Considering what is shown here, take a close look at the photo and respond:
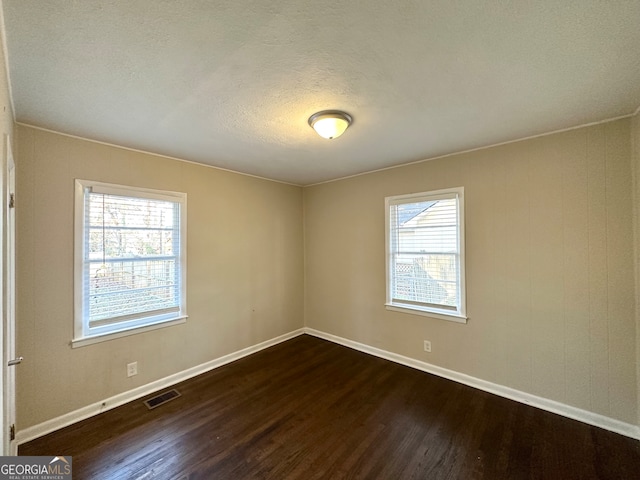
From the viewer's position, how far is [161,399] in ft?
8.70

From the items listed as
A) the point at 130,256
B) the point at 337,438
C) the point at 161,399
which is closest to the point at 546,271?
the point at 337,438

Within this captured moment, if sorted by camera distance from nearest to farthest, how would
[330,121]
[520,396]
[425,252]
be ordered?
[330,121] < [520,396] < [425,252]

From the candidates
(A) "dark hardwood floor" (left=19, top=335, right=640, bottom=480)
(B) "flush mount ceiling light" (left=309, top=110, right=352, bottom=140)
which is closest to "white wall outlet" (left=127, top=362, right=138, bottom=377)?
(A) "dark hardwood floor" (left=19, top=335, right=640, bottom=480)

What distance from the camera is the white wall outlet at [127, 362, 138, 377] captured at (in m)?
2.66

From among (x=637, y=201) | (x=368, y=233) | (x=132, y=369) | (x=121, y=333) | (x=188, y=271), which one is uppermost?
(x=637, y=201)

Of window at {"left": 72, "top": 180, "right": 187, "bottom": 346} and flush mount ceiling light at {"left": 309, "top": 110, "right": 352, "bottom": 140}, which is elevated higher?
flush mount ceiling light at {"left": 309, "top": 110, "right": 352, "bottom": 140}

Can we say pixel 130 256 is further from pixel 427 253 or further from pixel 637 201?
pixel 637 201

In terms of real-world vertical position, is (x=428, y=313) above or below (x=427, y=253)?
below

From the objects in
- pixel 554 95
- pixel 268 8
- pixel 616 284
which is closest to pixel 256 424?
pixel 268 8

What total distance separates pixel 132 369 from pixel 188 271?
1.10 m

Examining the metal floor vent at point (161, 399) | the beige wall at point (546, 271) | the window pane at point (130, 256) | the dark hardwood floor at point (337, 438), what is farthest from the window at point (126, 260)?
the beige wall at point (546, 271)

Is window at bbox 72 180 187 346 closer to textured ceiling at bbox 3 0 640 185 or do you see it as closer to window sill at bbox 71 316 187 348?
window sill at bbox 71 316 187 348

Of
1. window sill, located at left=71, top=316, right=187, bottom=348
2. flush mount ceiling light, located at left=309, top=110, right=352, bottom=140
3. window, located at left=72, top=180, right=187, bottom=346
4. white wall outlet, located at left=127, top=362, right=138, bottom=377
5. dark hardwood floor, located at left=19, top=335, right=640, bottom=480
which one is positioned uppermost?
flush mount ceiling light, located at left=309, top=110, right=352, bottom=140

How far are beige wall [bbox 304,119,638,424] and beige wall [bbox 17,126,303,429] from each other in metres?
1.88
